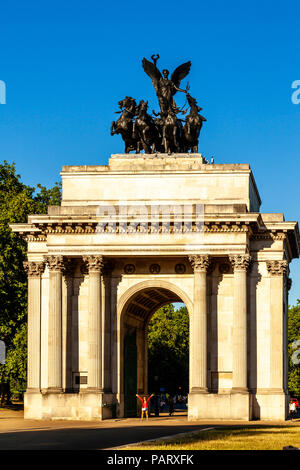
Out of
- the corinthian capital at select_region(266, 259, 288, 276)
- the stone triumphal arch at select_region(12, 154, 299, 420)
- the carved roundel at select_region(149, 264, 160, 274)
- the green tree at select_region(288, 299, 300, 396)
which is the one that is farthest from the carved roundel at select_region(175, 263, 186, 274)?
the green tree at select_region(288, 299, 300, 396)

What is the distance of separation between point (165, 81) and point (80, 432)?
24864 millimetres

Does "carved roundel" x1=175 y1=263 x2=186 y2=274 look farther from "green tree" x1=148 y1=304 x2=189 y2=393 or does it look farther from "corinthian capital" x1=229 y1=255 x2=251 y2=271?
"green tree" x1=148 y1=304 x2=189 y2=393

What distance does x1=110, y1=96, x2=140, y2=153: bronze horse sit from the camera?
5978cm

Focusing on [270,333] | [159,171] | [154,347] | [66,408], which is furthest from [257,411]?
[154,347]

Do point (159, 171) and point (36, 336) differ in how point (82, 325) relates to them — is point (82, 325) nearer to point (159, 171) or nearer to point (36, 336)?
point (36, 336)

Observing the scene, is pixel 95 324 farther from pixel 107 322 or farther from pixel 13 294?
pixel 13 294

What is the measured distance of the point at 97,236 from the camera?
184 feet

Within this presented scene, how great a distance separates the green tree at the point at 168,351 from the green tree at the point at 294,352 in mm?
15666

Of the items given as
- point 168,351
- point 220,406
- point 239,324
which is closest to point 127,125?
point 239,324

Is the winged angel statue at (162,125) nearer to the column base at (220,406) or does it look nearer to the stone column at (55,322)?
the stone column at (55,322)

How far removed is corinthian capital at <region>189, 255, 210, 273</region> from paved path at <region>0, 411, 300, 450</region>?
813 centimetres

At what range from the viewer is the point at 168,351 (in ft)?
408

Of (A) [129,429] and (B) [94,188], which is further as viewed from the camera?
(B) [94,188]

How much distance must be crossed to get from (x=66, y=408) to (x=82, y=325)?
16.2ft
